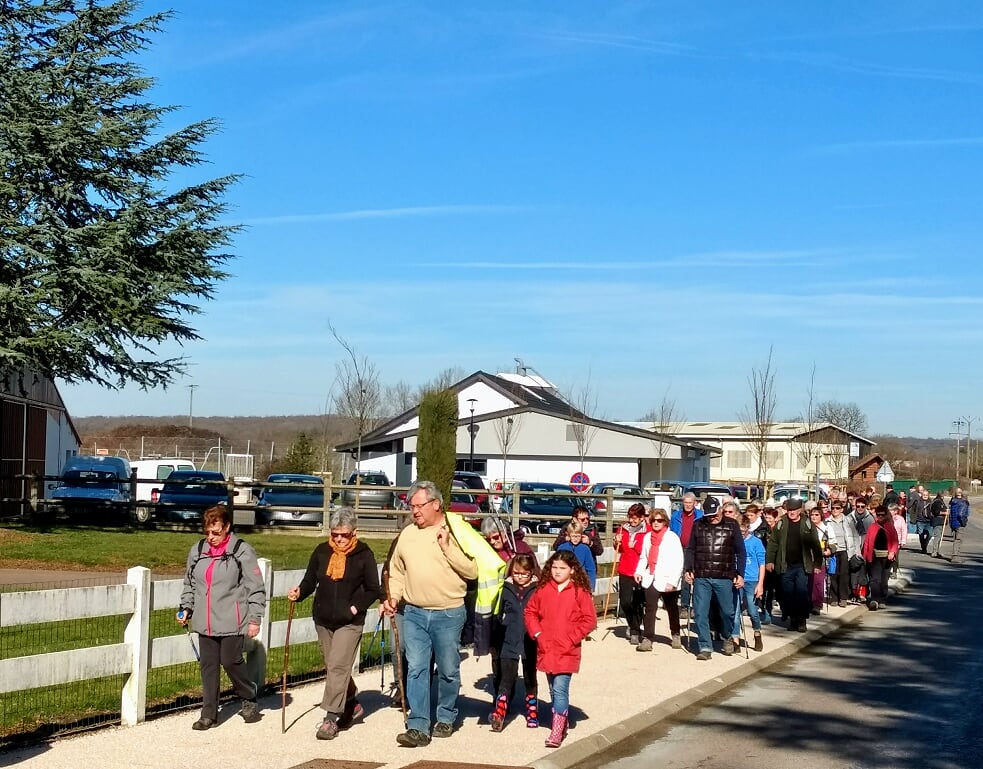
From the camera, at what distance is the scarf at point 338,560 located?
9117mm

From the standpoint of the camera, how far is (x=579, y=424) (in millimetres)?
54844

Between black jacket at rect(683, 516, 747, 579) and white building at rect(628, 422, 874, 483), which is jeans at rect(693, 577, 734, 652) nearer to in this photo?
black jacket at rect(683, 516, 747, 579)

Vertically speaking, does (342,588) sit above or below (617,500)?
below

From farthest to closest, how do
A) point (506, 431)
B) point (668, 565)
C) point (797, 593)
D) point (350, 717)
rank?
point (506, 431)
point (797, 593)
point (668, 565)
point (350, 717)

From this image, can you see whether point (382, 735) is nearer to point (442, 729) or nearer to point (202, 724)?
point (442, 729)

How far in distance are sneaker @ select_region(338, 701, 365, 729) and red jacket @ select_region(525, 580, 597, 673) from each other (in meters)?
1.44

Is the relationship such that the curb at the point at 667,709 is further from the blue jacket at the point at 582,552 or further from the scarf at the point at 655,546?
the blue jacket at the point at 582,552

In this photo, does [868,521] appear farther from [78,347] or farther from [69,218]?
[69,218]

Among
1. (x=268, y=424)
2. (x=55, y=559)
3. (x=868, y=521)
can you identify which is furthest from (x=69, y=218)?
(x=268, y=424)

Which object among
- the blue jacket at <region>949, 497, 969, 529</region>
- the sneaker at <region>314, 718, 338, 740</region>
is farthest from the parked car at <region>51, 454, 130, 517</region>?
the blue jacket at <region>949, 497, 969, 529</region>

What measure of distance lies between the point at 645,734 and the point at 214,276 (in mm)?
20040

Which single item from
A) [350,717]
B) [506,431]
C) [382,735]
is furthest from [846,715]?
[506,431]

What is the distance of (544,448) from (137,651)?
48.2m

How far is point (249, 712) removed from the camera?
360 inches
